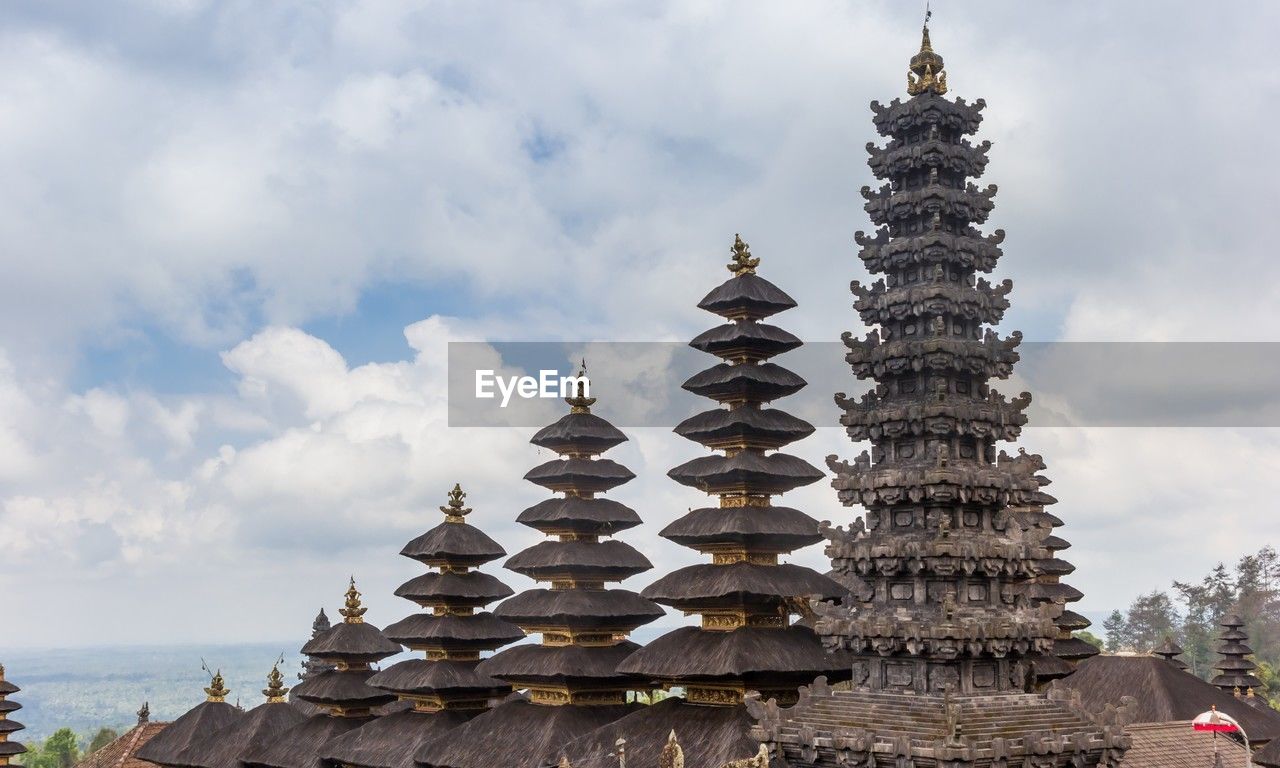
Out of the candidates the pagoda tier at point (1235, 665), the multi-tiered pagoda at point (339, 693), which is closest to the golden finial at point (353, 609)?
the multi-tiered pagoda at point (339, 693)

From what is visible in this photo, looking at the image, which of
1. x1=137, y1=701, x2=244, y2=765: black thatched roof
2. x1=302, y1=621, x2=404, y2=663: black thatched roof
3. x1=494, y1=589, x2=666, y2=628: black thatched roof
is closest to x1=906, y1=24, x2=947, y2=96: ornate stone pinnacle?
x1=494, y1=589, x2=666, y2=628: black thatched roof

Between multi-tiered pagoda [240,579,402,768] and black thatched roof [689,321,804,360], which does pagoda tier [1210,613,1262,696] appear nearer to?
black thatched roof [689,321,804,360]

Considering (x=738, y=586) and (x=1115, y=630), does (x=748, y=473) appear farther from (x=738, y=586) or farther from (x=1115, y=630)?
(x=1115, y=630)

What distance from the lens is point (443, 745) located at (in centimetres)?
3819

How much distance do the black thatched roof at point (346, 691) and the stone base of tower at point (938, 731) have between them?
22.6 m

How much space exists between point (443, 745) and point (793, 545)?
39.1 feet

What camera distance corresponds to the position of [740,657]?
31094 millimetres

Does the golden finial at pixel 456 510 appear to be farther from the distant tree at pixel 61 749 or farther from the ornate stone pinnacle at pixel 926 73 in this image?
the distant tree at pixel 61 749

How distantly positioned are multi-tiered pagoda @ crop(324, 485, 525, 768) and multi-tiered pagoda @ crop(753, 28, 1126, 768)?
60.3ft

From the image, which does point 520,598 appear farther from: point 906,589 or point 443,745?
point 906,589

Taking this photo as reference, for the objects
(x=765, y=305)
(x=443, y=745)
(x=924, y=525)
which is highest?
(x=765, y=305)

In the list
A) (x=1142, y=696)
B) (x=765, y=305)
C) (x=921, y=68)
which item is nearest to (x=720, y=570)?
(x=765, y=305)

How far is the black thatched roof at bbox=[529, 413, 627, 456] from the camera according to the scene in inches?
1612

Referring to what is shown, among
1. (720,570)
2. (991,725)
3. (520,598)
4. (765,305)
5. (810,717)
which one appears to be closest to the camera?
(991,725)
